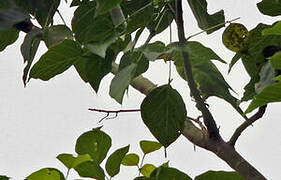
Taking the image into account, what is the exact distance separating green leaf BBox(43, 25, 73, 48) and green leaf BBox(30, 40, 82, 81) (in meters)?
0.02

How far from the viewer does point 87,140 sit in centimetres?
40

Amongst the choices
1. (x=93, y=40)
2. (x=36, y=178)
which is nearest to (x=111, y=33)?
(x=93, y=40)

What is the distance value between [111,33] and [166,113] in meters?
0.07

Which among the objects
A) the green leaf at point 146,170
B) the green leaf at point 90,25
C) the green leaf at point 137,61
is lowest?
the green leaf at point 146,170

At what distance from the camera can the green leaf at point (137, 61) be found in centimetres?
35

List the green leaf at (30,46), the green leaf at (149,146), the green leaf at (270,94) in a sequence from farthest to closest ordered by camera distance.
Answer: the green leaf at (149,146) < the green leaf at (30,46) < the green leaf at (270,94)

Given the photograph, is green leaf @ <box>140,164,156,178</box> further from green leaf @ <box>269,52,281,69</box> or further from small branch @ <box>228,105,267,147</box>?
green leaf @ <box>269,52,281,69</box>

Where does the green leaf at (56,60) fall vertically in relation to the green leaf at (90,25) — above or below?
below

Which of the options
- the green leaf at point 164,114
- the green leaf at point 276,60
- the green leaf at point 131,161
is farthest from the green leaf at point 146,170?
the green leaf at point 276,60

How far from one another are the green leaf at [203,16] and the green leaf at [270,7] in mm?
→ 37

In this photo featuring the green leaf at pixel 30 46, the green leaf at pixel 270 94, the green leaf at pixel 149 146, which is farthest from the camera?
the green leaf at pixel 149 146

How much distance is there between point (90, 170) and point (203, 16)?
0.53 feet

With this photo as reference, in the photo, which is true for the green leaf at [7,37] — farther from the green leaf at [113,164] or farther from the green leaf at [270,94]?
the green leaf at [270,94]

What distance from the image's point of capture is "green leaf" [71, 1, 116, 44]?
349 millimetres
